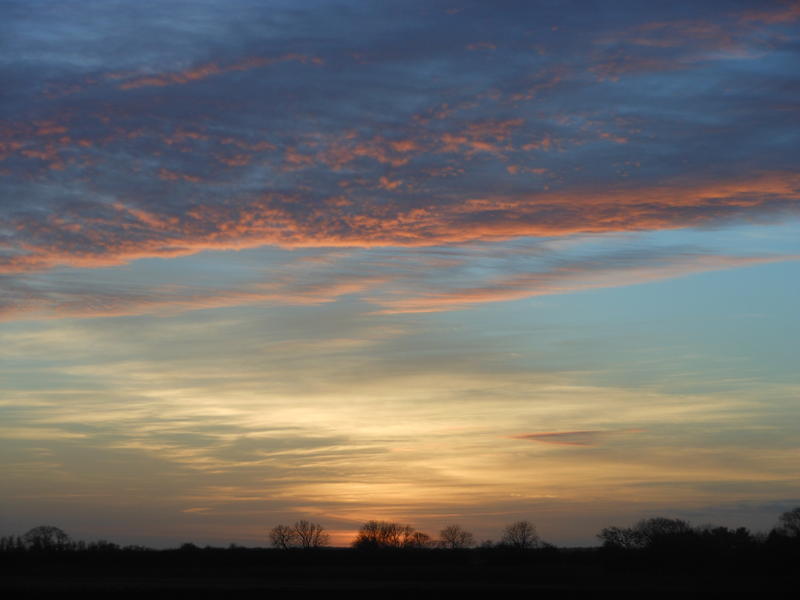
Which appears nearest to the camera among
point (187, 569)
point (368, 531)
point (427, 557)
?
point (187, 569)

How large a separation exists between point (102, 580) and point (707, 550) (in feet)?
191

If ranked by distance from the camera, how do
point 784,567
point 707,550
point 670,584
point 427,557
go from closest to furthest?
point 670,584, point 784,567, point 707,550, point 427,557

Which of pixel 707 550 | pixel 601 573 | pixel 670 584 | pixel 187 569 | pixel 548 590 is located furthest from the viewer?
pixel 707 550

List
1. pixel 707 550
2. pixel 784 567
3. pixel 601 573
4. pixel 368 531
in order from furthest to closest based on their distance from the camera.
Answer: pixel 368 531, pixel 707 550, pixel 601 573, pixel 784 567

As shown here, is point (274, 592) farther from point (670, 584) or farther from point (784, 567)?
point (784, 567)

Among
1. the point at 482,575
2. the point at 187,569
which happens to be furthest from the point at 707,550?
the point at 187,569

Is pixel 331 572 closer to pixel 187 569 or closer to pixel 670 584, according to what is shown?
pixel 187 569

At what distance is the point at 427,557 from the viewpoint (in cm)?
9738

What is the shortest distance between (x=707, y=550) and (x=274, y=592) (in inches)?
2135

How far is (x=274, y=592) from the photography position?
47969mm

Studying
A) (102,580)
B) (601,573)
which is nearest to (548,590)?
(601,573)

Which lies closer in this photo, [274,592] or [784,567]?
[274,592]

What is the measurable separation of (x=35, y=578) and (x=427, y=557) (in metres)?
48.0

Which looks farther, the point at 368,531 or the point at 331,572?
the point at 368,531
